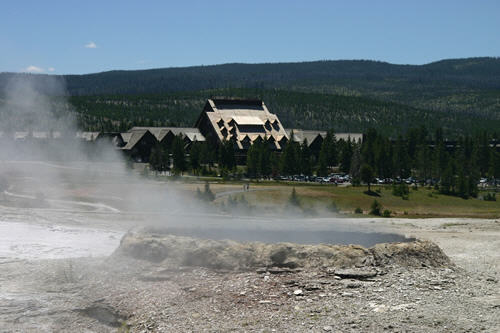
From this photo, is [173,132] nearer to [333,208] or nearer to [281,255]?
[333,208]

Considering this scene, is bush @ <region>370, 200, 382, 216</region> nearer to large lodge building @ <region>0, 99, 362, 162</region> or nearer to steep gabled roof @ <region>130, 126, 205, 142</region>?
large lodge building @ <region>0, 99, 362, 162</region>

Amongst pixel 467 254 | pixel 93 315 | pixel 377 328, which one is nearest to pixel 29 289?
pixel 93 315

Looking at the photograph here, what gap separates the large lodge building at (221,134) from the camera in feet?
458

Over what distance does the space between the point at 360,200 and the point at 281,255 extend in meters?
54.1

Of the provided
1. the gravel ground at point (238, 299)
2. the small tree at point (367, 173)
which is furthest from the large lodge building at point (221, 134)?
the gravel ground at point (238, 299)

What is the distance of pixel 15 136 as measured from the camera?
410ft

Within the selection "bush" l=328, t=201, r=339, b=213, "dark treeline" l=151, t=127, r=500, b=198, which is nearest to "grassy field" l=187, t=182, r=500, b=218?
"bush" l=328, t=201, r=339, b=213

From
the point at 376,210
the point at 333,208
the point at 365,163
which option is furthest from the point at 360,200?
the point at 365,163

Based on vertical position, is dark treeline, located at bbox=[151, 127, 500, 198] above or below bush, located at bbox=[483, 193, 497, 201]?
above

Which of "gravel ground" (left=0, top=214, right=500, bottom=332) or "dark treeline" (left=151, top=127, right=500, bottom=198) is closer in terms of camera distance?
"gravel ground" (left=0, top=214, right=500, bottom=332)

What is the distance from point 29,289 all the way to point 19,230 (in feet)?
68.1

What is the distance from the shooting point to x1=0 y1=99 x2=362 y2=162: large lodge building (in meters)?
140

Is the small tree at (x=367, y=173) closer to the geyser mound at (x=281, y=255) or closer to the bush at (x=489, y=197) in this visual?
the bush at (x=489, y=197)

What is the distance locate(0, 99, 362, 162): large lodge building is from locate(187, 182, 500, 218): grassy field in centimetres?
4559
